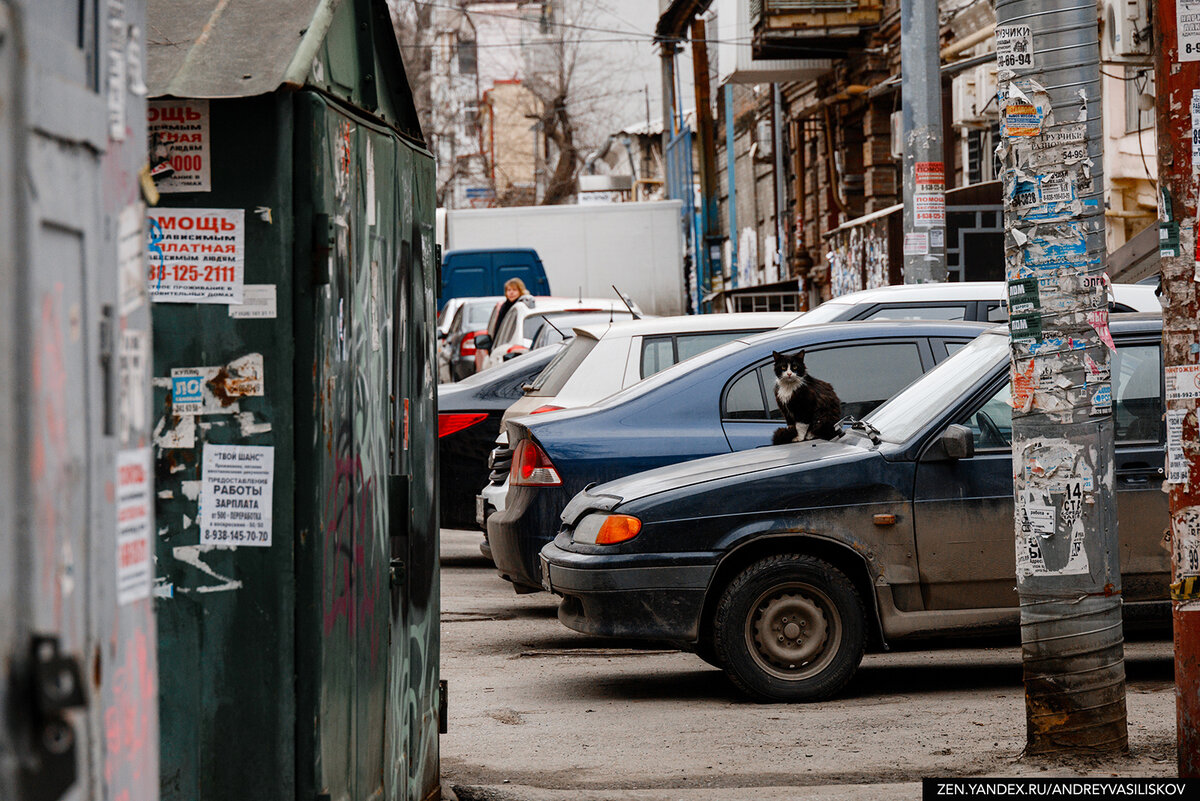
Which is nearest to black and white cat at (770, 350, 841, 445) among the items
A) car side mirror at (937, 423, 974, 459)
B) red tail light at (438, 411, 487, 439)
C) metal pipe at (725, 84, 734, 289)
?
car side mirror at (937, 423, 974, 459)

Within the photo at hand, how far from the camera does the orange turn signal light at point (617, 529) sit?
22.1 feet

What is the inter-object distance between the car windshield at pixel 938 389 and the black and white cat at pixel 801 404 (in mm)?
472

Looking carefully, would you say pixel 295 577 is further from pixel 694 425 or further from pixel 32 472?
pixel 694 425

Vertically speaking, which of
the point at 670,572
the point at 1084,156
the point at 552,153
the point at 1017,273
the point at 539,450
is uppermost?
the point at 552,153

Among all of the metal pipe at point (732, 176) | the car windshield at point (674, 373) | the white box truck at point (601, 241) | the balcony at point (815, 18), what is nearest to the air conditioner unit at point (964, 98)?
the balcony at point (815, 18)

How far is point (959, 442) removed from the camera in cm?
650

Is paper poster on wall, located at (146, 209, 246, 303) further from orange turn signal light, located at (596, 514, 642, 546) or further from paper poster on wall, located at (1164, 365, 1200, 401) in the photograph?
orange turn signal light, located at (596, 514, 642, 546)

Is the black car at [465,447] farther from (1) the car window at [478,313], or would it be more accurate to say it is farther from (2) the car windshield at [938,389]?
(1) the car window at [478,313]

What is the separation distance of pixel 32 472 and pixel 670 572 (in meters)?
5.18

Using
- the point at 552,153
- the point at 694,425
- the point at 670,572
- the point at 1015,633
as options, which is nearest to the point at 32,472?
the point at 670,572

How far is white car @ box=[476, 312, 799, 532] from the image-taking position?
938 cm

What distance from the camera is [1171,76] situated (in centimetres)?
472

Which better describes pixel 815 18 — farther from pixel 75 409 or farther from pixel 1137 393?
pixel 75 409

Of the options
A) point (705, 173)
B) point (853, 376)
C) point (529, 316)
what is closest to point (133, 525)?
point (853, 376)
